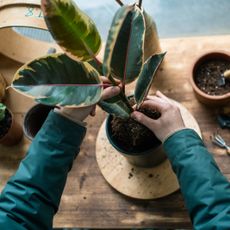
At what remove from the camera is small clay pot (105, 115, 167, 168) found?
0.78 metres

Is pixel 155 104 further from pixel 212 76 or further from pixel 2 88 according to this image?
pixel 2 88

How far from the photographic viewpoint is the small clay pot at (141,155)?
0.78 meters

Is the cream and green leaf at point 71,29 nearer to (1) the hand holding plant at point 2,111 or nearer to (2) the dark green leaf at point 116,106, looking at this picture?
(2) the dark green leaf at point 116,106

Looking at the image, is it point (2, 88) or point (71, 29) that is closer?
point (71, 29)

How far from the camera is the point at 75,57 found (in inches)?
22.7

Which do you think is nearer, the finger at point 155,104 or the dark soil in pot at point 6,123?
the finger at point 155,104

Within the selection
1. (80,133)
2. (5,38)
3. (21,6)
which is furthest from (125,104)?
(5,38)

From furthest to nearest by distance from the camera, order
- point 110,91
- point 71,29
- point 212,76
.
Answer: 1. point 212,76
2. point 110,91
3. point 71,29

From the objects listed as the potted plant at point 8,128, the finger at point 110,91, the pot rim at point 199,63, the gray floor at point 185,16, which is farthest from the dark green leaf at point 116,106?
the gray floor at point 185,16

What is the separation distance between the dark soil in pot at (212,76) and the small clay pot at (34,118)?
0.33 metres

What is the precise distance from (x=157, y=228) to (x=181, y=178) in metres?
0.17

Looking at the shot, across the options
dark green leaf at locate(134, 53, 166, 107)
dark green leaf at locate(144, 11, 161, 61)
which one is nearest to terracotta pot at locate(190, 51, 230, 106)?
dark green leaf at locate(144, 11, 161, 61)

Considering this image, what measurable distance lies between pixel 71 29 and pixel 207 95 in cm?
39

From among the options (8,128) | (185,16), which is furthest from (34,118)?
(185,16)
